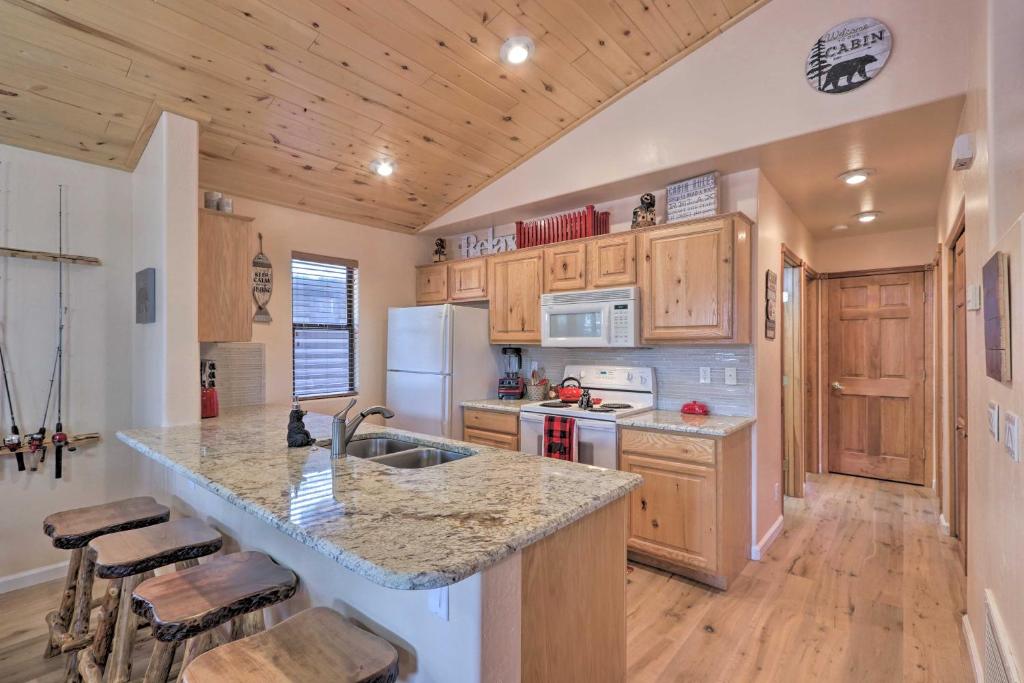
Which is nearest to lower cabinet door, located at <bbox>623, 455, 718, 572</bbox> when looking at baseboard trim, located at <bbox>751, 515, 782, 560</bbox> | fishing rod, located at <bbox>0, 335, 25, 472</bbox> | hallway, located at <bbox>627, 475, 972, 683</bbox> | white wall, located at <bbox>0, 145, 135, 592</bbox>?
hallway, located at <bbox>627, 475, 972, 683</bbox>

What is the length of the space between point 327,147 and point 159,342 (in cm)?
157

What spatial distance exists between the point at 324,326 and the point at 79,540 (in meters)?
2.29

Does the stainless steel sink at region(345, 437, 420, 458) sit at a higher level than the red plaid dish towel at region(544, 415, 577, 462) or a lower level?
higher

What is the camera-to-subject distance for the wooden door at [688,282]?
9.46ft

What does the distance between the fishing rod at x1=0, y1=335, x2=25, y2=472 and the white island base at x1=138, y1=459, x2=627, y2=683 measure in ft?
6.63

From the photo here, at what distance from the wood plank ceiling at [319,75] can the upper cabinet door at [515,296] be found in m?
→ 0.83

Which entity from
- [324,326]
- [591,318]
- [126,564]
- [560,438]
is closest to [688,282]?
[591,318]

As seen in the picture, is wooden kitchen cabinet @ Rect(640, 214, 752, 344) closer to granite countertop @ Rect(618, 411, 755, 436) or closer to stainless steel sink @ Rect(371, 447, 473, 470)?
granite countertop @ Rect(618, 411, 755, 436)

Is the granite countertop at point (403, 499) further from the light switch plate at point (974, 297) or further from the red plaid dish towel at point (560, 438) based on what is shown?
the light switch plate at point (974, 297)

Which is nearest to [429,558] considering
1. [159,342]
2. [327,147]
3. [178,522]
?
[178,522]

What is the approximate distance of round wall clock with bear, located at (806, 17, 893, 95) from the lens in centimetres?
Answer: 235

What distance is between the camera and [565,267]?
3611 millimetres

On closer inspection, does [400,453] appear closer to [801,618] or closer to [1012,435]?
[1012,435]

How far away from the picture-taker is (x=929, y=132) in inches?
99.4
